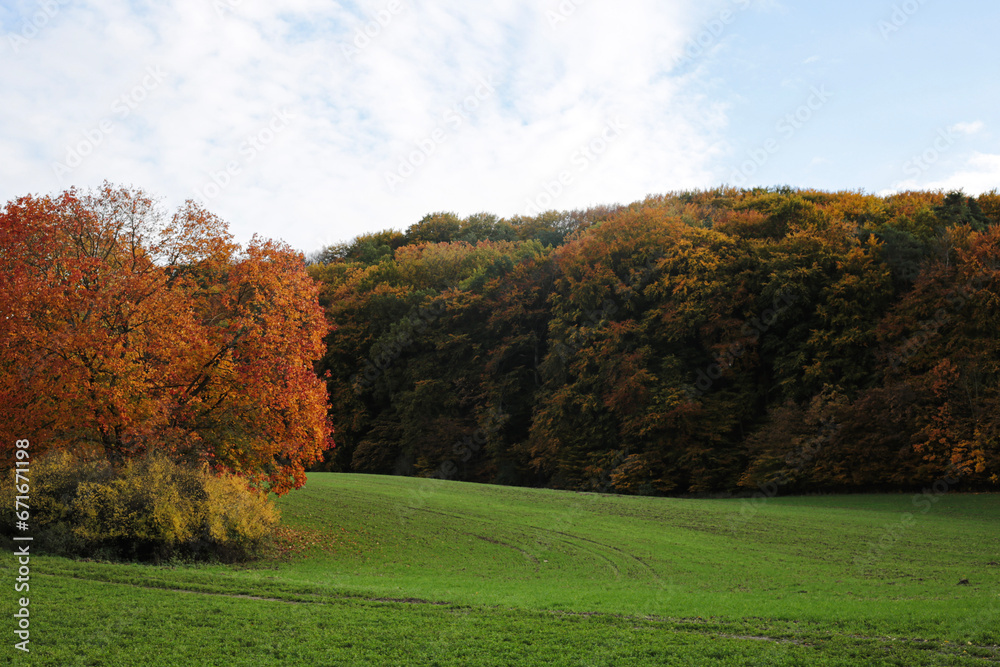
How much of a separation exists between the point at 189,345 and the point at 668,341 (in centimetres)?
3068

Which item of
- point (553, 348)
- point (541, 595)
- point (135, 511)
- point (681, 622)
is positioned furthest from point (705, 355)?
point (135, 511)

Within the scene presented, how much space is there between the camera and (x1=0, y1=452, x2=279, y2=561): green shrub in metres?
15.6

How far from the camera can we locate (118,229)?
19281 mm

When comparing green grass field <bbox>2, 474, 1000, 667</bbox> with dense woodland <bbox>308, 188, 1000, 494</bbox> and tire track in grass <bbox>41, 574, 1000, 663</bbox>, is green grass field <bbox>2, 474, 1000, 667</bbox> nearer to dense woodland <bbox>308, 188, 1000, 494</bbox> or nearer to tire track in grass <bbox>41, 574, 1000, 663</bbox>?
tire track in grass <bbox>41, 574, 1000, 663</bbox>

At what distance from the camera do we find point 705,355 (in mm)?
42156

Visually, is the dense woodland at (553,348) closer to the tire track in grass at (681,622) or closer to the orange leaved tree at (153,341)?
the orange leaved tree at (153,341)

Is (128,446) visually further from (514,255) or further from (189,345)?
(514,255)

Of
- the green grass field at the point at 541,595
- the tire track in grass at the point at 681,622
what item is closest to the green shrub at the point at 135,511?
the green grass field at the point at 541,595

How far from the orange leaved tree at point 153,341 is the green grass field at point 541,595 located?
3997mm

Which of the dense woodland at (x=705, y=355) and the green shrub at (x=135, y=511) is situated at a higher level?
the dense woodland at (x=705, y=355)

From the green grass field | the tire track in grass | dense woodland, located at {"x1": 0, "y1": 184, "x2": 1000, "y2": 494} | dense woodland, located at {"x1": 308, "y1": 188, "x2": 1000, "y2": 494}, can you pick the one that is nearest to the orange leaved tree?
dense woodland, located at {"x1": 0, "y1": 184, "x2": 1000, "y2": 494}

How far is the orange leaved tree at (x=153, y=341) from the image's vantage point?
55.0ft

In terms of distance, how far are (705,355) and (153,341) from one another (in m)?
33.2

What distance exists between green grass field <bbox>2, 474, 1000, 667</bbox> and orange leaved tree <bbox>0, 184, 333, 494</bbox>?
13.1 feet
